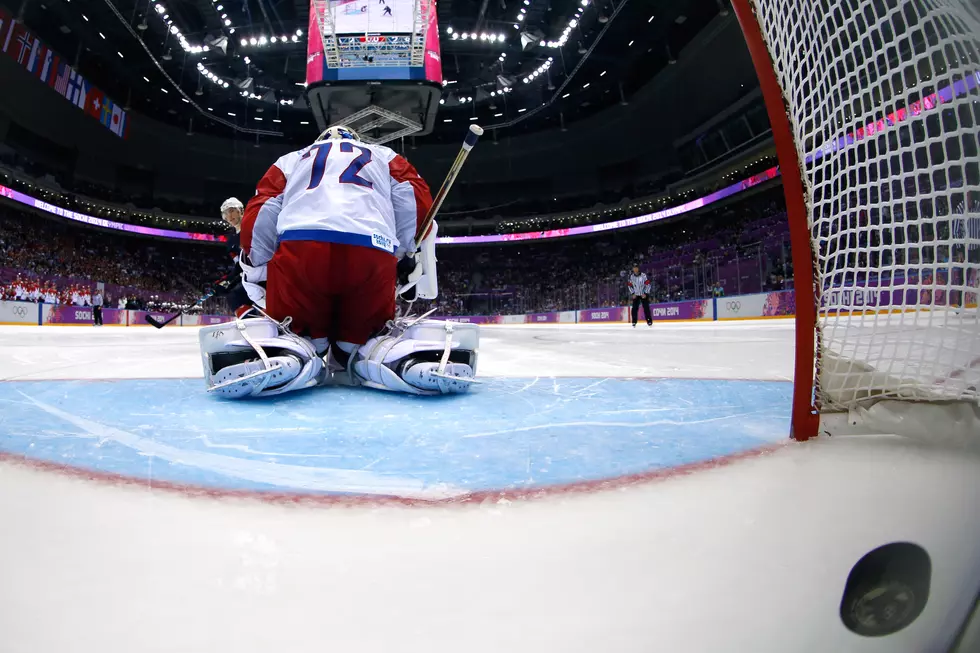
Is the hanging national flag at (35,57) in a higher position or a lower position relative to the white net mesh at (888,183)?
higher

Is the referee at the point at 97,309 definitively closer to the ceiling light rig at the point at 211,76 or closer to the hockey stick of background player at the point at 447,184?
the ceiling light rig at the point at 211,76

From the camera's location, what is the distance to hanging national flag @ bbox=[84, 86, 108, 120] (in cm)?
1493

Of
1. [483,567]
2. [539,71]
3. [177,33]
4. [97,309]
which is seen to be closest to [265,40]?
[177,33]

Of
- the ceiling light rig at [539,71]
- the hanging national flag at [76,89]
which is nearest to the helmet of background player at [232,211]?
the ceiling light rig at [539,71]

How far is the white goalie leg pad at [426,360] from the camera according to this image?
142cm

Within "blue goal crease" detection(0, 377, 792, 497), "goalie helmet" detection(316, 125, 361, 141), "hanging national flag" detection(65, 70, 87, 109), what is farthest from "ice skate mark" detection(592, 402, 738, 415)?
"hanging national flag" detection(65, 70, 87, 109)

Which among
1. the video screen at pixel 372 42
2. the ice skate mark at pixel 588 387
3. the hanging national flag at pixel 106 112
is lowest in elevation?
the ice skate mark at pixel 588 387

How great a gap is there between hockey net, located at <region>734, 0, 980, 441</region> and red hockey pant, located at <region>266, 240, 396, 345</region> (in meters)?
1.19

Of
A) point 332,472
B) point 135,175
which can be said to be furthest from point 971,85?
point 135,175

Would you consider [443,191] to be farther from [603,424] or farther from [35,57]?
[35,57]

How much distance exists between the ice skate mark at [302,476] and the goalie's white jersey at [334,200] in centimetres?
88

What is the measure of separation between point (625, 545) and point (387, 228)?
140 cm

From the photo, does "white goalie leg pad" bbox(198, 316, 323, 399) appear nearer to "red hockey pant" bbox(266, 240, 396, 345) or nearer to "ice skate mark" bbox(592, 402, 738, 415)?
"red hockey pant" bbox(266, 240, 396, 345)

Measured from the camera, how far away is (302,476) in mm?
660
